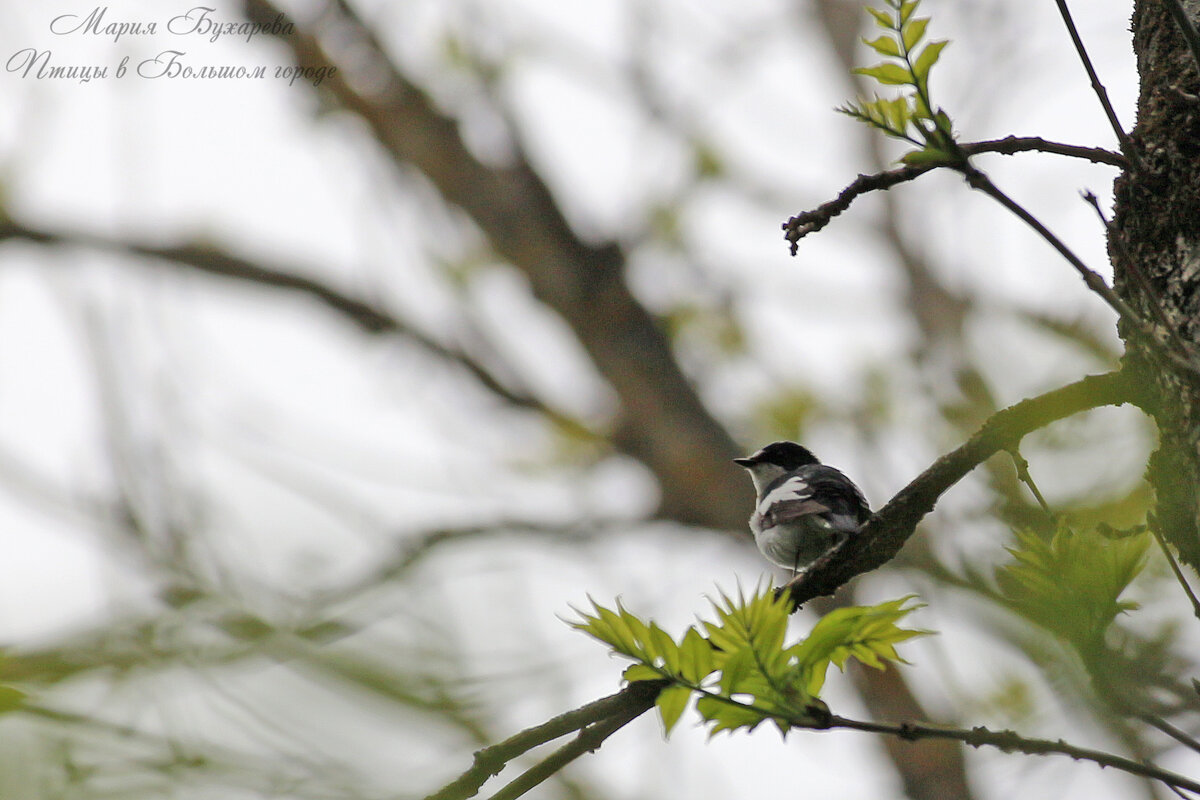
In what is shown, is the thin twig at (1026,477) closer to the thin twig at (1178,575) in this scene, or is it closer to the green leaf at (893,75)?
the thin twig at (1178,575)

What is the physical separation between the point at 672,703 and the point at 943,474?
0.73 metres

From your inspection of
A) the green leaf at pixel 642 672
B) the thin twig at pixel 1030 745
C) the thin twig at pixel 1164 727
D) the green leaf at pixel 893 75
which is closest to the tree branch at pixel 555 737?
the green leaf at pixel 642 672

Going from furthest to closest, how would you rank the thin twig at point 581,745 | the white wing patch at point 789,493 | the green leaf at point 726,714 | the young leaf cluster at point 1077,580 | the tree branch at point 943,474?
the white wing patch at point 789,493 < the tree branch at point 943,474 < the thin twig at point 581,745 < the green leaf at point 726,714 < the young leaf cluster at point 1077,580

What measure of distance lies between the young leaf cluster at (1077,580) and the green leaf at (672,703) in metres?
0.46

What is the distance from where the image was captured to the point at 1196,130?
178 centimetres

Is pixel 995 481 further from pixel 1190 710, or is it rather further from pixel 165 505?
pixel 165 505

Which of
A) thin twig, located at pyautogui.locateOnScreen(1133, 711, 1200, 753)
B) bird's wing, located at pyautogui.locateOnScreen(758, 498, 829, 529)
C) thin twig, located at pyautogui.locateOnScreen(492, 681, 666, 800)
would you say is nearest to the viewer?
thin twig, located at pyautogui.locateOnScreen(1133, 711, 1200, 753)

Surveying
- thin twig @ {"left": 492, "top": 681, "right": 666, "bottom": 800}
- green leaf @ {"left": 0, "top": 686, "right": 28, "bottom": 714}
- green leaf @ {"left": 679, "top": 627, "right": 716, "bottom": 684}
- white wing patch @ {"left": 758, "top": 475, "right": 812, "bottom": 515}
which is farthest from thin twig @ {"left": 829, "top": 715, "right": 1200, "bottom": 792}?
white wing patch @ {"left": 758, "top": 475, "right": 812, "bottom": 515}

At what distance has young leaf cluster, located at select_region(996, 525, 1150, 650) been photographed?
1317 millimetres

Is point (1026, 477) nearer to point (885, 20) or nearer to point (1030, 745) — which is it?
point (1030, 745)

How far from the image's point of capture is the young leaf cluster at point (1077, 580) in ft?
4.32

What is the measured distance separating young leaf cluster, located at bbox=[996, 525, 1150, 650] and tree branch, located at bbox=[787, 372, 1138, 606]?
373 millimetres

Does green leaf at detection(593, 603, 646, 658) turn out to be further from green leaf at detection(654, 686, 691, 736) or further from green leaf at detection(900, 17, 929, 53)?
green leaf at detection(900, 17, 929, 53)

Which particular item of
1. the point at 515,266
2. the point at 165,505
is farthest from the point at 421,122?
the point at 165,505
